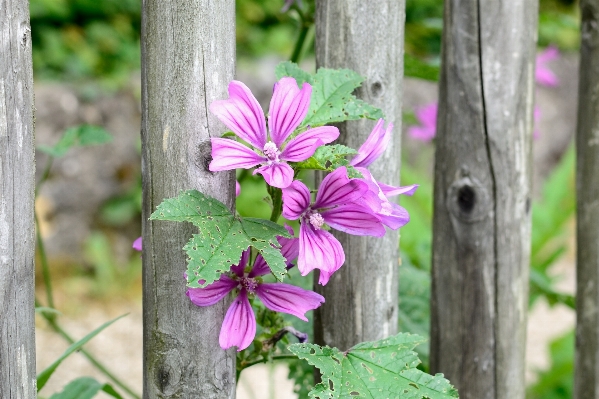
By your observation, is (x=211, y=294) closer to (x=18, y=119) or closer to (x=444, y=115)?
(x=18, y=119)

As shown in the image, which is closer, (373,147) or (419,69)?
(373,147)

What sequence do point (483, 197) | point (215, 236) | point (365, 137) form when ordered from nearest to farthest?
point (215, 236) → point (365, 137) → point (483, 197)

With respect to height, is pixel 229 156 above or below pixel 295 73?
below

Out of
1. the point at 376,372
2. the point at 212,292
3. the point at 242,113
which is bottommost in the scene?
the point at 376,372

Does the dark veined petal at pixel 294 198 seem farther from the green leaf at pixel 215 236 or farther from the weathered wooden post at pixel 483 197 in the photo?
the weathered wooden post at pixel 483 197

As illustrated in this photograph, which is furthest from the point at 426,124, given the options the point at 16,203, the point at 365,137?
the point at 16,203

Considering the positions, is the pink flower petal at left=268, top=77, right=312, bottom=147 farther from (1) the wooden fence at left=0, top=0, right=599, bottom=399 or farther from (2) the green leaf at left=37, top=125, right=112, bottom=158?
(2) the green leaf at left=37, top=125, right=112, bottom=158

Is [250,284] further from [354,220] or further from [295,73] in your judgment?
[295,73]
